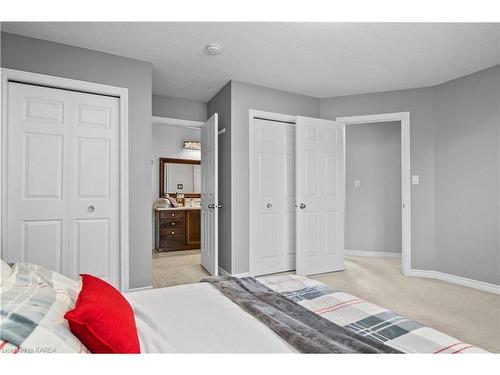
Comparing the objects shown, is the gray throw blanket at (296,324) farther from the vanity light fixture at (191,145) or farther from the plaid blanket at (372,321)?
the vanity light fixture at (191,145)

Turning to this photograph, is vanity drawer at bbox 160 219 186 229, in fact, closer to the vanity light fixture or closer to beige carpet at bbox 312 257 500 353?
the vanity light fixture

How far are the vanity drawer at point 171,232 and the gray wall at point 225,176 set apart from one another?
178 centimetres

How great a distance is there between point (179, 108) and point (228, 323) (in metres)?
3.67

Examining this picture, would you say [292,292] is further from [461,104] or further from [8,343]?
[461,104]

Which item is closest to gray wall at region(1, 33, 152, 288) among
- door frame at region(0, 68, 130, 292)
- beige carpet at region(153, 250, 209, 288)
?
door frame at region(0, 68, 130, 292)

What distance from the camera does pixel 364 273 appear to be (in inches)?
150

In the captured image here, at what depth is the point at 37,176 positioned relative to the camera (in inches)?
99.2

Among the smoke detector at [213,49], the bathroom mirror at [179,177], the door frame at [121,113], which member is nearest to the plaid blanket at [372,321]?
the door frame at [121,113]

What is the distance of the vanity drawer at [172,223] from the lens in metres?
5.25

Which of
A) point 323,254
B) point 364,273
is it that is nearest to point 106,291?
point 323,254

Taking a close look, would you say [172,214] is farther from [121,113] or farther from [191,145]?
[121,113]

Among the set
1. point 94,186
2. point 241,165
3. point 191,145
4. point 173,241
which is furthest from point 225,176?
point 191,145

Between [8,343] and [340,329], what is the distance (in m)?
0.99

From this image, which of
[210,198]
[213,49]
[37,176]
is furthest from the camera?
[210,198]
